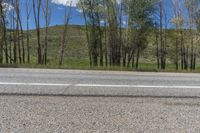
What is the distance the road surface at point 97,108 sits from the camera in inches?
203

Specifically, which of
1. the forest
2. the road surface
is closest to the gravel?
the road surface

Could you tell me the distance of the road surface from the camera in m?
5.16

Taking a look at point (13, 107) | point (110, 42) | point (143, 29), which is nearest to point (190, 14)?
point (143, 29)

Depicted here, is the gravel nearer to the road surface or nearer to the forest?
the road surface

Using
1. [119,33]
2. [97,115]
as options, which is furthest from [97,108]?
[119,33]

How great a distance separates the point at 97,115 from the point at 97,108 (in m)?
0.58

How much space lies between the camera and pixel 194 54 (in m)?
37.1

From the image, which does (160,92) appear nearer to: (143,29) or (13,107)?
(13,107)

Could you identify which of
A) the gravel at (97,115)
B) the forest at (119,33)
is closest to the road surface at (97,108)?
the gravel at (97,115)

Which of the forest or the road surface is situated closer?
the road surface

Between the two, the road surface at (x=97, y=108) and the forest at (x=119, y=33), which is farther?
the forest at (x=119, y=33)

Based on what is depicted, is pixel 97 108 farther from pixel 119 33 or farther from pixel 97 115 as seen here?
pixel 119 33

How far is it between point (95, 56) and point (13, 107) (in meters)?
29.3

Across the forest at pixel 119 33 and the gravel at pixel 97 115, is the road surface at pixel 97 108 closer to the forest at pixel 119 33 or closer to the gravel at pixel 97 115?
the gravel at pixel 97 115
